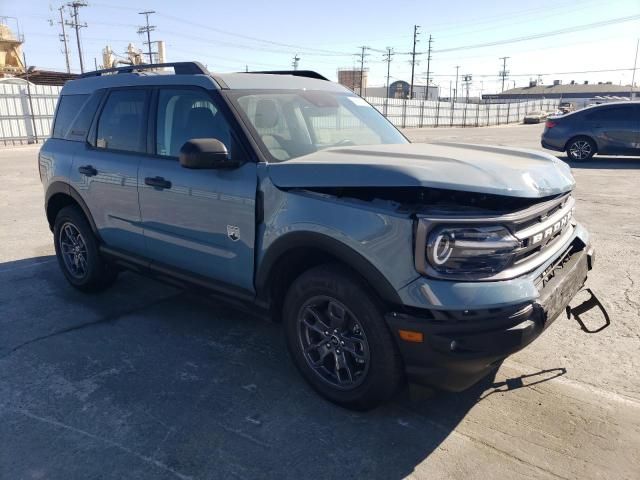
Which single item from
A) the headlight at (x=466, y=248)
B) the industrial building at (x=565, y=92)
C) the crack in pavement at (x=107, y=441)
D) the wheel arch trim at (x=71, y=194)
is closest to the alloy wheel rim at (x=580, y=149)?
the wheel arch trim at (x=71, y=194)

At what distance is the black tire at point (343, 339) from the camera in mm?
2678

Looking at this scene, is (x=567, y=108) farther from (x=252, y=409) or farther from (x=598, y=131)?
(x=252, y=409)

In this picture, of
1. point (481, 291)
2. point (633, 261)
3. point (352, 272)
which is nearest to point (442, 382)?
point (481, 291)

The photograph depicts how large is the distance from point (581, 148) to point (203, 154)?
1400cm

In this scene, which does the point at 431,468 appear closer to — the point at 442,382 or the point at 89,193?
the point at 442,382

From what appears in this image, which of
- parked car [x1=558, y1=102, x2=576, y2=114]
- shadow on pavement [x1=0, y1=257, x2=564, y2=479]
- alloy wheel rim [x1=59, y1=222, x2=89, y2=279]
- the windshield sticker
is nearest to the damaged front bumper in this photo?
shadow on pavement [x1=0, y1=257, x2=564, y2=479]

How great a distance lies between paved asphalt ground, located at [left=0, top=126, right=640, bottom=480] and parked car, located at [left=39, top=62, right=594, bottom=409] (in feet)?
1.12

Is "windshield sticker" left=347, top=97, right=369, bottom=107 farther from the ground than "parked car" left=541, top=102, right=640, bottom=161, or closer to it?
farther from the ground

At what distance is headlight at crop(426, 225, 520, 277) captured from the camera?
2445 mm

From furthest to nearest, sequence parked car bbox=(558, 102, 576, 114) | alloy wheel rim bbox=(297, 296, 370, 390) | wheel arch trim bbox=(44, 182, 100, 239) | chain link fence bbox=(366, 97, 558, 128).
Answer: parked car bbox=(558, 102, 576, 114)
chain link fence bbox=(366, 97, 558, 128)
wheel arch trim bbox=(44, 182, 100, 239)
alloy wheel rim bbox=(297, 296, 370, 390)

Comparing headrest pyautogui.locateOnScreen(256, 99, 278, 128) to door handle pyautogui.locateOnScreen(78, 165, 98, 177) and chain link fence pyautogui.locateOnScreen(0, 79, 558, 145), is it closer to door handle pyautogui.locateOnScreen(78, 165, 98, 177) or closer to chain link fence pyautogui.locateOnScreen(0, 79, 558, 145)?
door handle pyautogui.locateOnScreen(78, 165, 98, 177)

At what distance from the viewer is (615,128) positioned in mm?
13750

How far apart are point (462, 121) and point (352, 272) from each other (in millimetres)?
47402

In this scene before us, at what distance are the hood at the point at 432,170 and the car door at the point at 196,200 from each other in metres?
0.35
